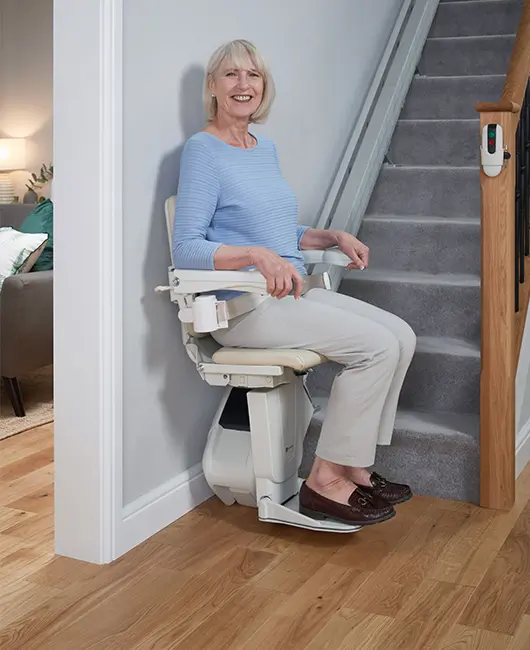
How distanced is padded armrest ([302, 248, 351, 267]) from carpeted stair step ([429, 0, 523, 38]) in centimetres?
229

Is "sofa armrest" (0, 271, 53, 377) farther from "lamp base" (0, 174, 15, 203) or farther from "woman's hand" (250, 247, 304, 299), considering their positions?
"lamp base" (0, 174, 15, 203)

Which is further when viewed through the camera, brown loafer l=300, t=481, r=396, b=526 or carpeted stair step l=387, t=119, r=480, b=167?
carpeted stair step l=387, t=119, r=480, b=167

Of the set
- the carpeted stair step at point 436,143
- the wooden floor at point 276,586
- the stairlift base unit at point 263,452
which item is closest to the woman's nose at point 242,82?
the stairlift base unit at point 263,452

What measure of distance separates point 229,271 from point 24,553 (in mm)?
938

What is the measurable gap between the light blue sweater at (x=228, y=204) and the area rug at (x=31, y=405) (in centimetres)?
152

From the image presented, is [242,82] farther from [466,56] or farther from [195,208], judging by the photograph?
[466,56]

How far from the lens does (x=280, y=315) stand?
2.47m

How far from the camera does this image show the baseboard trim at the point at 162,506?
97.0 inches

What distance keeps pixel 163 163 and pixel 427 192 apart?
1660 mm

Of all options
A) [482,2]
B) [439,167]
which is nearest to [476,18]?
[482,2]

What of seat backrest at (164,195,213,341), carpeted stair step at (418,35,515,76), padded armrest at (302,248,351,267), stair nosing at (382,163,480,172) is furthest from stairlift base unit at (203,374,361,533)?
carpeted stair step at (418,35,515,76)

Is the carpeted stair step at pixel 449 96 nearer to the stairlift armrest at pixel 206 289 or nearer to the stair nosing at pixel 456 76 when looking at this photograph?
the stair nosing at pixel 456 76

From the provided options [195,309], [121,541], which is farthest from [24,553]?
[195,309]

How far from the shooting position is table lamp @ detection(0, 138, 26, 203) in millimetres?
6633
